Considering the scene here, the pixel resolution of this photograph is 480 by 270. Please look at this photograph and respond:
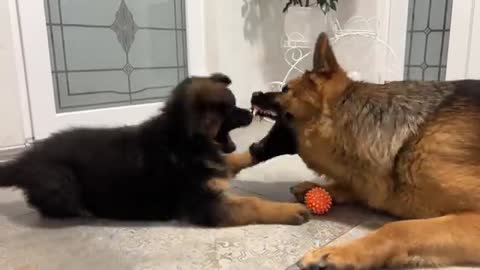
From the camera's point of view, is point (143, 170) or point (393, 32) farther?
point (393, 32)

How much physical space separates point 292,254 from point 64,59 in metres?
2.17

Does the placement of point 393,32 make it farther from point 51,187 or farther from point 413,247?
point 51,187

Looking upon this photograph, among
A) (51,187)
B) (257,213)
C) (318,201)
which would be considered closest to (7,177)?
(51,187)

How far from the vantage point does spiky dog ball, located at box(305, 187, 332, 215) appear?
1.63 meters

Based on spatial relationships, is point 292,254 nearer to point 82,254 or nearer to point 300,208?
point 300,208

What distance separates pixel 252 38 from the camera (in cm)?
396

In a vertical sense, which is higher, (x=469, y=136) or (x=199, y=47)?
(x=199, y=47)

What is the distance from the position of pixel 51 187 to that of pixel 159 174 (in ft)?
1.22

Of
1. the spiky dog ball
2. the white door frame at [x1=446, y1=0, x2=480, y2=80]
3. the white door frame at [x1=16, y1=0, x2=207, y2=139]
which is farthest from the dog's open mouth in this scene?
the white door frame at [x1=446, y1=0, x2=480, y2=80]

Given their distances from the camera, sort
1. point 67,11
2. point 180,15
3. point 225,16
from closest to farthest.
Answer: point 67,11, point 180,15, point 225,16

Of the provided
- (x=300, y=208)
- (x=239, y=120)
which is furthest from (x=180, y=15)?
(x=300, y=208)

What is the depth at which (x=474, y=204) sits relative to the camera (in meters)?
1.24

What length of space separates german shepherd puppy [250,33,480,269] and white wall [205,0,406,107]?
2.13m

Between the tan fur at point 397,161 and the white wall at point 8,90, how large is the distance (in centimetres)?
169
